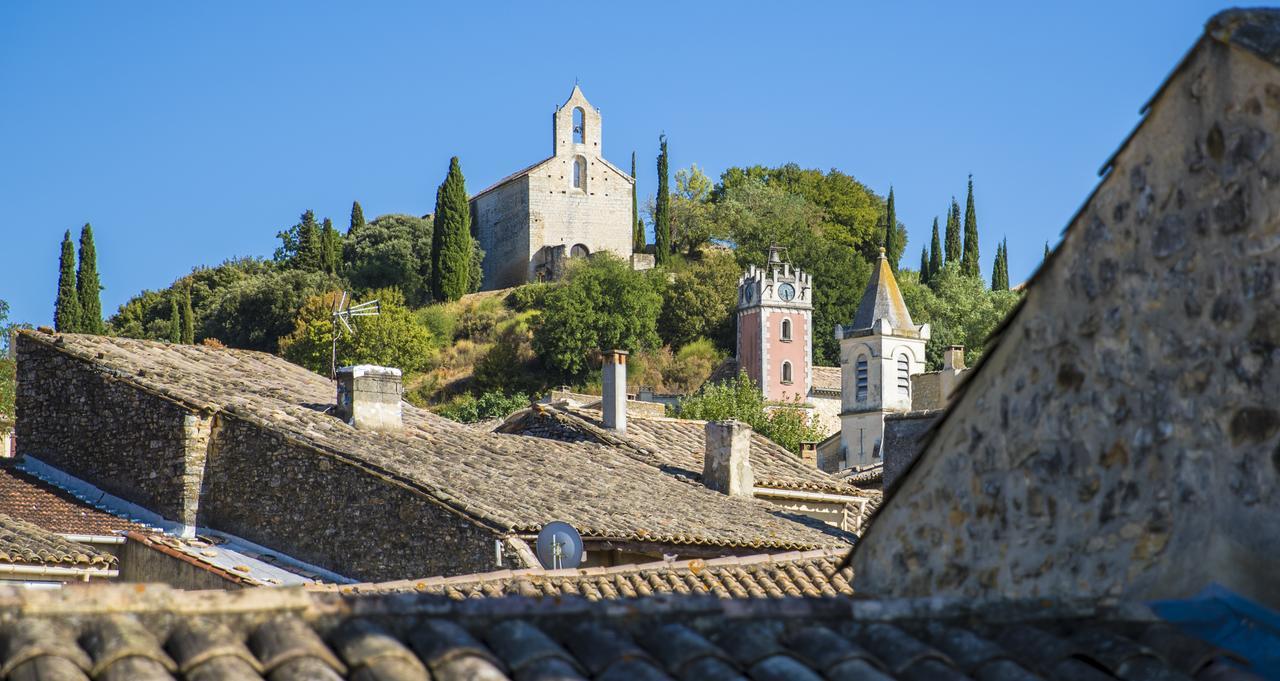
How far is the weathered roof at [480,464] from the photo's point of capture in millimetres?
19500

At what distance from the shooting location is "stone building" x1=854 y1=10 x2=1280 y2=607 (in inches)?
206

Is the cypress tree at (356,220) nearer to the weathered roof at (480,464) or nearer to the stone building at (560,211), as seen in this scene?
the stone building at (560,211)

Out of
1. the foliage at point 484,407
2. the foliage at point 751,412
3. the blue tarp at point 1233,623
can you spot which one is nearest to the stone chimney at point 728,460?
the blue tarp at point 1233,623

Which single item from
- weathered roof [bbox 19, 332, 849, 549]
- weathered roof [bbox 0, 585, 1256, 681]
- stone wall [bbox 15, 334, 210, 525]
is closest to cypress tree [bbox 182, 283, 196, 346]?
weathered roof [bbox 19, 332, 849, 549]

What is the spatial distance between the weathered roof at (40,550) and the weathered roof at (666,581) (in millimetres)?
3414

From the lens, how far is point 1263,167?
17.3ft

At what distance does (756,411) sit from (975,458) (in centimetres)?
6236

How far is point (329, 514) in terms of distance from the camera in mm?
19828

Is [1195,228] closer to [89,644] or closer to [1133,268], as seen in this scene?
[1133,268]

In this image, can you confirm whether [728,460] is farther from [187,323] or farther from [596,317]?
[596,317]

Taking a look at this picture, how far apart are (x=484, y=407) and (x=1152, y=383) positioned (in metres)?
66.2

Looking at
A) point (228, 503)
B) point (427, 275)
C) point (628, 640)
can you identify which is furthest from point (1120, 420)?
point (427, 275)

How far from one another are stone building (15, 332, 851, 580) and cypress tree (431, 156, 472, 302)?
60268mm

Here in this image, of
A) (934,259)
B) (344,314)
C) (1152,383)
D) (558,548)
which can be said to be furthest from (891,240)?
(1152,383)
